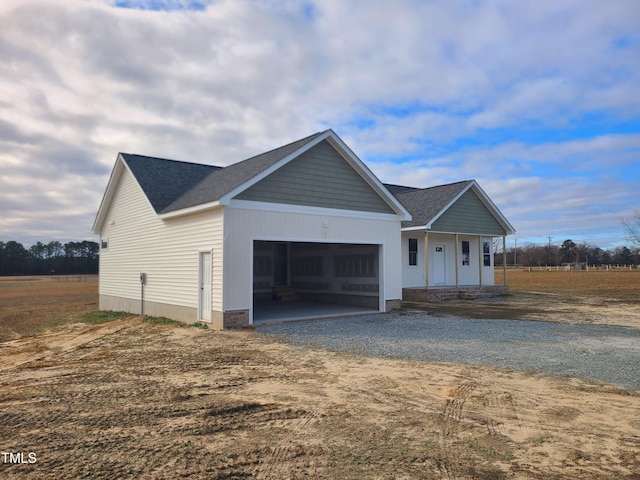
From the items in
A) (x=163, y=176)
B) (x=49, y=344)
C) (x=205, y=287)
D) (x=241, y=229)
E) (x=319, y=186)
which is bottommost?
(x=49, y=344)

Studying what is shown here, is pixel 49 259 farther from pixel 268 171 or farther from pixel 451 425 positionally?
pixel 451 425

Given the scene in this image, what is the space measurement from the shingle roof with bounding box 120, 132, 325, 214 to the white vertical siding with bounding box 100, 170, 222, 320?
0.45 m

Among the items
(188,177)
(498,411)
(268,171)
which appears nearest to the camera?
(498,411)

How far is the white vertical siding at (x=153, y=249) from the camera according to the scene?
12.8 meters

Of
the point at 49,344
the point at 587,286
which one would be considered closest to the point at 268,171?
the point at 49,344

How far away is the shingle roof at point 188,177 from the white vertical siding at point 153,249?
1.48ft

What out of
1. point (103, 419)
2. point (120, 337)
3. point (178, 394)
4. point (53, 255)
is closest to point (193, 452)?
point (103, 419)

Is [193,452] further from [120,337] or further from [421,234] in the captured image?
[421,234]

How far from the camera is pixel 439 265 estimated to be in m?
22.1

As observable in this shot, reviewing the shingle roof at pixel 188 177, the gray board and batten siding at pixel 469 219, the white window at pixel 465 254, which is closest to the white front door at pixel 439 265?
the gray board and batten siding at pixel 469 219

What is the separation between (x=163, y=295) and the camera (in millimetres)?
14969

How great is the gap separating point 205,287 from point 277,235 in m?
2.47

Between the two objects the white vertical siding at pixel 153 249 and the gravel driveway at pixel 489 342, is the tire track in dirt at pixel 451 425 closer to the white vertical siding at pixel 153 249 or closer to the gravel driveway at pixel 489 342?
the gravel driveway at pixel 489 342

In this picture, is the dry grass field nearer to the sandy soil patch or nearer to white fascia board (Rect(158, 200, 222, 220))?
the sandy soil patch
